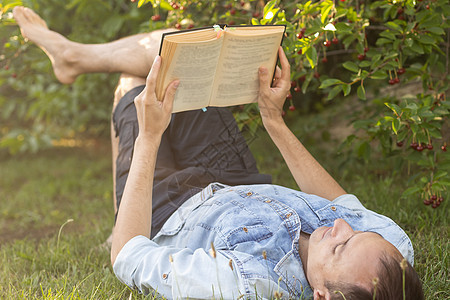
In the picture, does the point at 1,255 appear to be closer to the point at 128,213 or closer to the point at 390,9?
the point at 128,213

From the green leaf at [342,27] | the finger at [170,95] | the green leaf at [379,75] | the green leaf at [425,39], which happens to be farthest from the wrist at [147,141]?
the green leaf at [425,39]

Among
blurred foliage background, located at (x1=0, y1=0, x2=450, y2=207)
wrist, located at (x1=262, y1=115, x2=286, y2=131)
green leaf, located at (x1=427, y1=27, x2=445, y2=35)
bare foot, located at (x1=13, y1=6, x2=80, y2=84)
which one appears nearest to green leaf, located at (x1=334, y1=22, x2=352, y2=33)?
blurred foliage background, located at (x1=0, y1=0, x2=450, y2=207)

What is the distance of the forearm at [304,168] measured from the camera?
2.09 metres

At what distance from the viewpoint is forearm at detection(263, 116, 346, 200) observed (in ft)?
6.87

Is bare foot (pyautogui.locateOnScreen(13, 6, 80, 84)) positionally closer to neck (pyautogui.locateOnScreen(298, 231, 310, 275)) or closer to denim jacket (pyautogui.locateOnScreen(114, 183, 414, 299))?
denim jacket (pyautogui.locateOnScreen(114, 183, 414, 299))

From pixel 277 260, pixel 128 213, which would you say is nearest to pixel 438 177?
pixel 277 260

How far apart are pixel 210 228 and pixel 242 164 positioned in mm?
608

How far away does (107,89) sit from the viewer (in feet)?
15.0

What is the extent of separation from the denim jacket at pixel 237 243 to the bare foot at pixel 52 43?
1.09 m

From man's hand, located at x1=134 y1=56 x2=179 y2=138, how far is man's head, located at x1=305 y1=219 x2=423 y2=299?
70cm

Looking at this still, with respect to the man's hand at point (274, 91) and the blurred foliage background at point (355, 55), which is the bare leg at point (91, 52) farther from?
the man's hand at point (274, 91)

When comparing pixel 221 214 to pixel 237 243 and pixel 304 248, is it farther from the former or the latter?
pixel 304 248

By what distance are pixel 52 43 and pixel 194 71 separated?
3.76 ft

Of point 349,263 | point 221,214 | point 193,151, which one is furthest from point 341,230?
point 193,151
